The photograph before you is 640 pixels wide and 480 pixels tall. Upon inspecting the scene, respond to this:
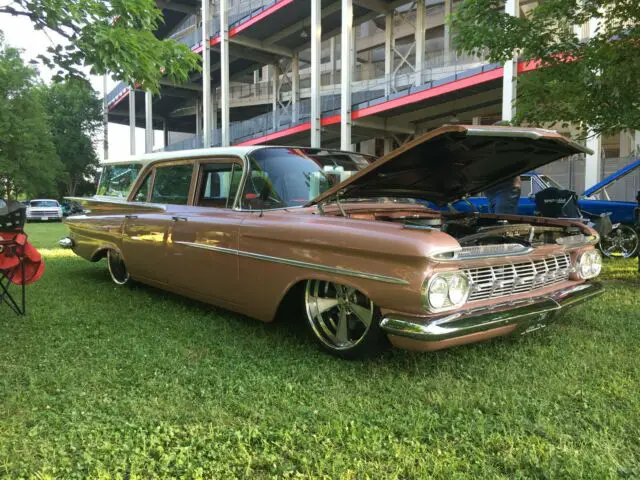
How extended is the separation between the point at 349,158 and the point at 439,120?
704 inches

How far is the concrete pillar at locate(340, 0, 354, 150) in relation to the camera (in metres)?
18.0

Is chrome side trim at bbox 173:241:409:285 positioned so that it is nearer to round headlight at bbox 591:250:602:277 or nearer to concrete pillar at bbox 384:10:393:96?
round headlight at bbox 591:250:602:277

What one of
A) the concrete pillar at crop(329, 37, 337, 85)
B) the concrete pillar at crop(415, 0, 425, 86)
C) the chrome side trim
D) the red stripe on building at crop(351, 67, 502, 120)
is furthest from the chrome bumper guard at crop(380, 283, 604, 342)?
the concrete pillar at crop(329, 37, 337, 85)

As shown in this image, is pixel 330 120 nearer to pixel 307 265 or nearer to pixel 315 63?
pixel 315 63

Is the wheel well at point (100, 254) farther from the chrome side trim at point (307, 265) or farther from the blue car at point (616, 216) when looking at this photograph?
the blue car at point (616, 216)

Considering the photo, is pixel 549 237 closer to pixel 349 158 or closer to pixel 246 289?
pixel 349 158

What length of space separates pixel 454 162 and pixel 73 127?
43357 mm

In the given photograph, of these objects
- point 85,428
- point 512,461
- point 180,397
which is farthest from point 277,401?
point 512,461

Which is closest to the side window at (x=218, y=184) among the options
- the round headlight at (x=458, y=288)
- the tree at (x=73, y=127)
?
the round headlight at (x=458, y=288)

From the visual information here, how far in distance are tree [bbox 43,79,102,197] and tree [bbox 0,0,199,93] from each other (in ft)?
125

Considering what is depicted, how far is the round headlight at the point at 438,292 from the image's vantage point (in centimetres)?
278

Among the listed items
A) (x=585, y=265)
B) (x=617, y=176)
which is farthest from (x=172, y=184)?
(x=617, y=176)

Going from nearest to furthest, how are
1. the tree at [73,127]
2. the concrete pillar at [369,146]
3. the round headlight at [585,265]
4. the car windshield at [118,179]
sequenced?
the round headlight at [585,265], the car windshield at [118,179], the concrete pillar at [369,146], the tree at [73,127]

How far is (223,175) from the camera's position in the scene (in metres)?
4.35
